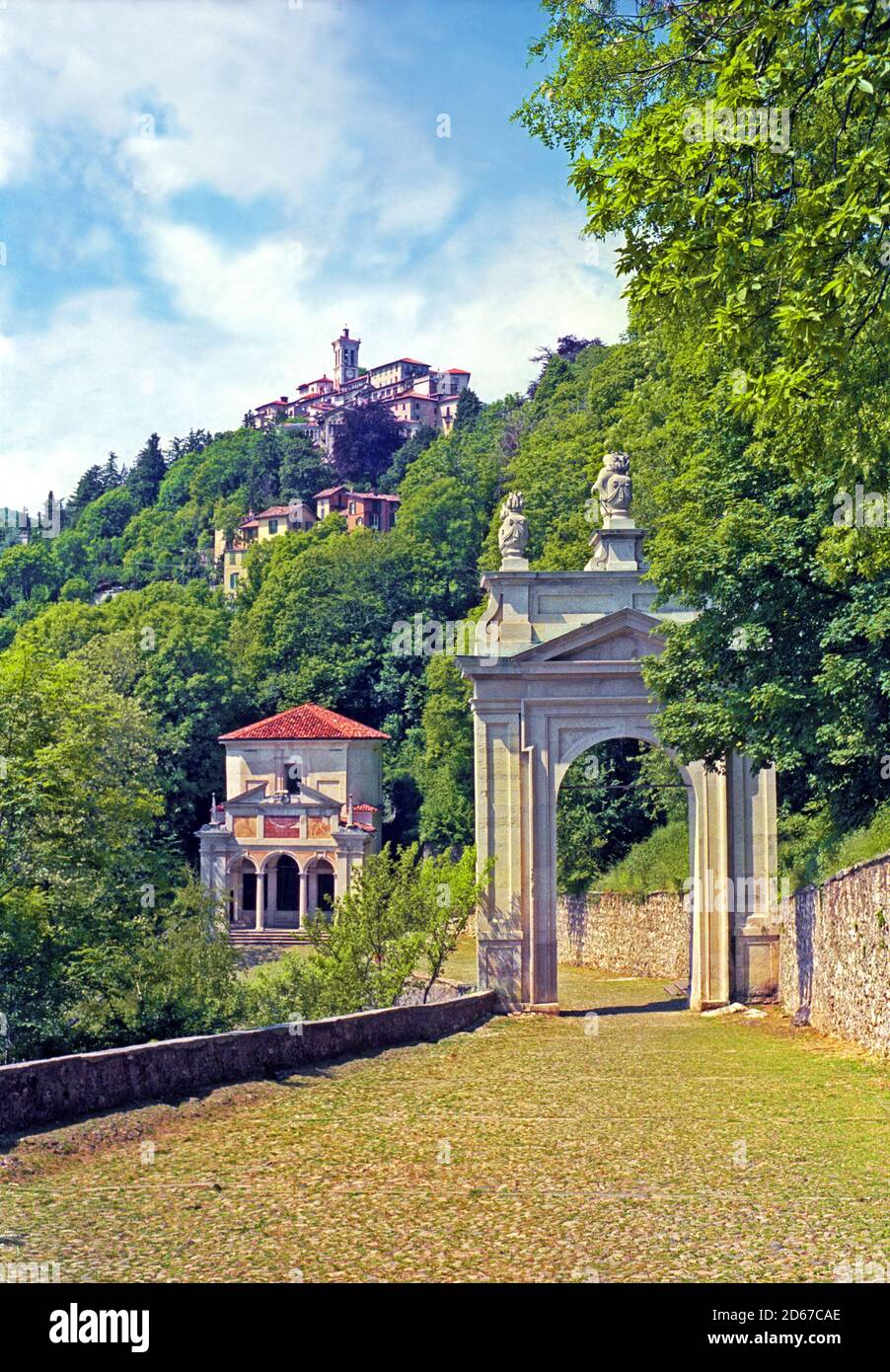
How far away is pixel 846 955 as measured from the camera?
64.9 feet

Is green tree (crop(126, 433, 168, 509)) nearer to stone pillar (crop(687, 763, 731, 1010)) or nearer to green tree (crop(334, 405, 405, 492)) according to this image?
green tree (crop(334, 405, 405, 492))

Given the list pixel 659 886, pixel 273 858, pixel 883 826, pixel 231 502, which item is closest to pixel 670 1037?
pixel 883 826

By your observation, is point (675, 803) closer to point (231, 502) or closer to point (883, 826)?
Answer: point (883, 826)

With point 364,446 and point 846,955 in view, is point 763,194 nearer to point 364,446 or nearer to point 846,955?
point 846,955

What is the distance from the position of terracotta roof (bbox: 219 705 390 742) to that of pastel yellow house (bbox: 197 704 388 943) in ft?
0.14

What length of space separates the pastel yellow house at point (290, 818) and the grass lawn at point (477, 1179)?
1778 inches

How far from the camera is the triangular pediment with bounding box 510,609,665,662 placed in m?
27.7

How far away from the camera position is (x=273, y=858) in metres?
63.7

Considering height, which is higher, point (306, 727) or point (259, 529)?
point (259, 529)

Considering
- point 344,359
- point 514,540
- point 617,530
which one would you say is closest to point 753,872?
point 617,530

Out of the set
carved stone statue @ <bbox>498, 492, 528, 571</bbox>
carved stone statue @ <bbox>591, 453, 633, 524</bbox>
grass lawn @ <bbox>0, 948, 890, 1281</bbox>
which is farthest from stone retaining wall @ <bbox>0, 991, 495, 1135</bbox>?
carved stone statue @ <bbox>591, 453, 633, 524</bbox>

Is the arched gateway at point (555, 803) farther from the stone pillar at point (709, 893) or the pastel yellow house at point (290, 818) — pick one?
the pastel yellow house at point (290, 818)

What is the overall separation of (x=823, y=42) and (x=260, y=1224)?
382 inches

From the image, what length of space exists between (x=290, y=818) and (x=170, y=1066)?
49506 millimetres
